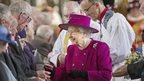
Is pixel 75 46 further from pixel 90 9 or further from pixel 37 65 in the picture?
pixel 90 9

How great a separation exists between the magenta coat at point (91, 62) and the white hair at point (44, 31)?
2555 millimetres

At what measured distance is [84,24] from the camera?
6.44 meters

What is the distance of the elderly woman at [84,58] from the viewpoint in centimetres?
634

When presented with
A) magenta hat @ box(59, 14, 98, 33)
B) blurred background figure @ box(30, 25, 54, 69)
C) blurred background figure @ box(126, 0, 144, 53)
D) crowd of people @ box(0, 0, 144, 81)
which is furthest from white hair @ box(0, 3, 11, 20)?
blurred background figure @ box(126, 0, 144, 53)

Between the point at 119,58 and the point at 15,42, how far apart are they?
1649mm

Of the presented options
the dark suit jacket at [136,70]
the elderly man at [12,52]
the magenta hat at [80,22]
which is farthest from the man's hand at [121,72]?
the elderly man at [12,52]

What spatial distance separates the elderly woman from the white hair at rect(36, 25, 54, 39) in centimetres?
250

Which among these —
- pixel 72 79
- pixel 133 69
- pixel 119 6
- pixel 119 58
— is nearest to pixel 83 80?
pixel 72 79

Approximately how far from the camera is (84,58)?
6441 millimetres

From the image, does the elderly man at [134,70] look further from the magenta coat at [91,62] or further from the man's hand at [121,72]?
the magenta coat at [91,62]

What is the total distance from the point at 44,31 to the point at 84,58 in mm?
2907

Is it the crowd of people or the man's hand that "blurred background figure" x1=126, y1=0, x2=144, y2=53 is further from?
the man's hand

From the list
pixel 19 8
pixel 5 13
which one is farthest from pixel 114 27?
pixel 5 13

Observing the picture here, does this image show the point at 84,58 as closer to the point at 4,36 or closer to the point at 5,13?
the point at 5,13
